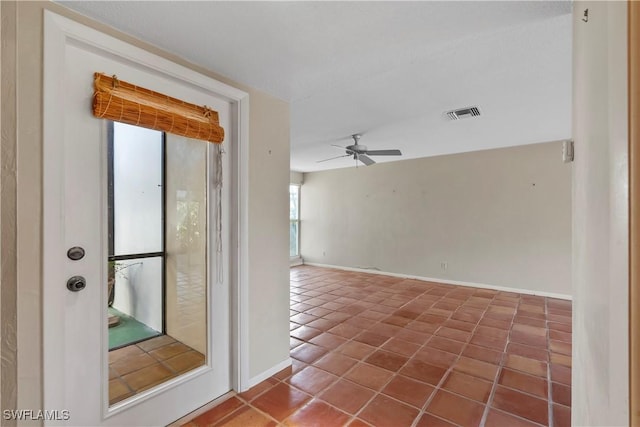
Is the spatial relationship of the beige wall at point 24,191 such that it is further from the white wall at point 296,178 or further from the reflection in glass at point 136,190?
the white wall at point 296,178

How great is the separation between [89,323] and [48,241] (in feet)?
1.47

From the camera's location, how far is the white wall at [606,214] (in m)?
0.53

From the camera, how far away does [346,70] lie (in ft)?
6.57

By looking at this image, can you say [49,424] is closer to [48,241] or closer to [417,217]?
[48,241]

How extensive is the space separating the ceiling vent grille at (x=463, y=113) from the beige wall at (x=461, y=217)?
82.9 inches

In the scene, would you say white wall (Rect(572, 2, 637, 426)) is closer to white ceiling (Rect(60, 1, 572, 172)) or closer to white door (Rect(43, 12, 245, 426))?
white ceiling (Rect(60, 1, 572, 172))

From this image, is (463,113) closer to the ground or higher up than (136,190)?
higher up

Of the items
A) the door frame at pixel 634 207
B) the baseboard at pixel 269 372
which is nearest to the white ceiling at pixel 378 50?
the door frame at pixel 634 207

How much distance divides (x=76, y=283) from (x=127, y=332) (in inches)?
17.4

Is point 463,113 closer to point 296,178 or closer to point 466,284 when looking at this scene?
point 466,284

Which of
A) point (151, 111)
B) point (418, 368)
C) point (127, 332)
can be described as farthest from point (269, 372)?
point (151, 111)

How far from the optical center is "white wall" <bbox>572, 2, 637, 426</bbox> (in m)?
0.53

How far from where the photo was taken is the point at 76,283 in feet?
4.43

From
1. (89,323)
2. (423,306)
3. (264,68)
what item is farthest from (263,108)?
(423,306)
